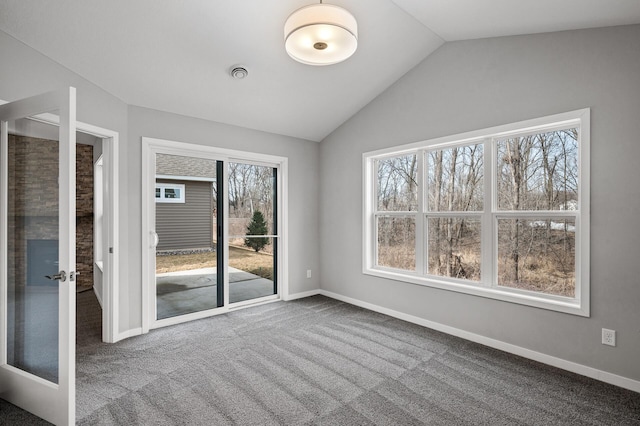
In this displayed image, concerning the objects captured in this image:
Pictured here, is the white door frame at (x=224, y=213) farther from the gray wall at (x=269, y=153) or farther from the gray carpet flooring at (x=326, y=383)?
the gray carpet flooring at (x=326, y=383)

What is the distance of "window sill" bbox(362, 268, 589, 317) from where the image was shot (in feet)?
8.98

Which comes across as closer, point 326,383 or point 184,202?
point 326,383

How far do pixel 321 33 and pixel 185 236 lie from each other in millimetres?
2993

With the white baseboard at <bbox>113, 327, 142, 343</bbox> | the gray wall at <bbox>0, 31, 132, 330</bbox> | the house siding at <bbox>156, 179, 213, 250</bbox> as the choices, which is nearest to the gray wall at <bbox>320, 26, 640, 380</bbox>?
the house siding at <bbox>156, 179, 213, 250</bbox>

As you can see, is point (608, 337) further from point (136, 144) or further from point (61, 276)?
point (136, 144)

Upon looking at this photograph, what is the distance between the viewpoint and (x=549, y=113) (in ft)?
9.25

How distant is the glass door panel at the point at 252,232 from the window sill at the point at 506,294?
182 cm

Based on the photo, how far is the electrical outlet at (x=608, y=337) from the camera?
8.21ft

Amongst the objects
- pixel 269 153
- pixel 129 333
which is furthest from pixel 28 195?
pixel 269 153

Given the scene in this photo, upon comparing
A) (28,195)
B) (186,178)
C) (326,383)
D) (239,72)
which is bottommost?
(326,383)

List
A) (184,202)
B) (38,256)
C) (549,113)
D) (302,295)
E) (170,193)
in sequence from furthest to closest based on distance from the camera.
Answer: (302,295) → (184,202) → (170,193) → (549,113) → (38,256)

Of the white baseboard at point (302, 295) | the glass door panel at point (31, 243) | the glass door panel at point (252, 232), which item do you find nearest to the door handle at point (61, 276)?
the glass door panel at point (31, 243)

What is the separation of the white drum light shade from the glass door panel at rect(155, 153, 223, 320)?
92.5 inches

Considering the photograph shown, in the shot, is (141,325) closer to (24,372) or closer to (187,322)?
(187,322)
